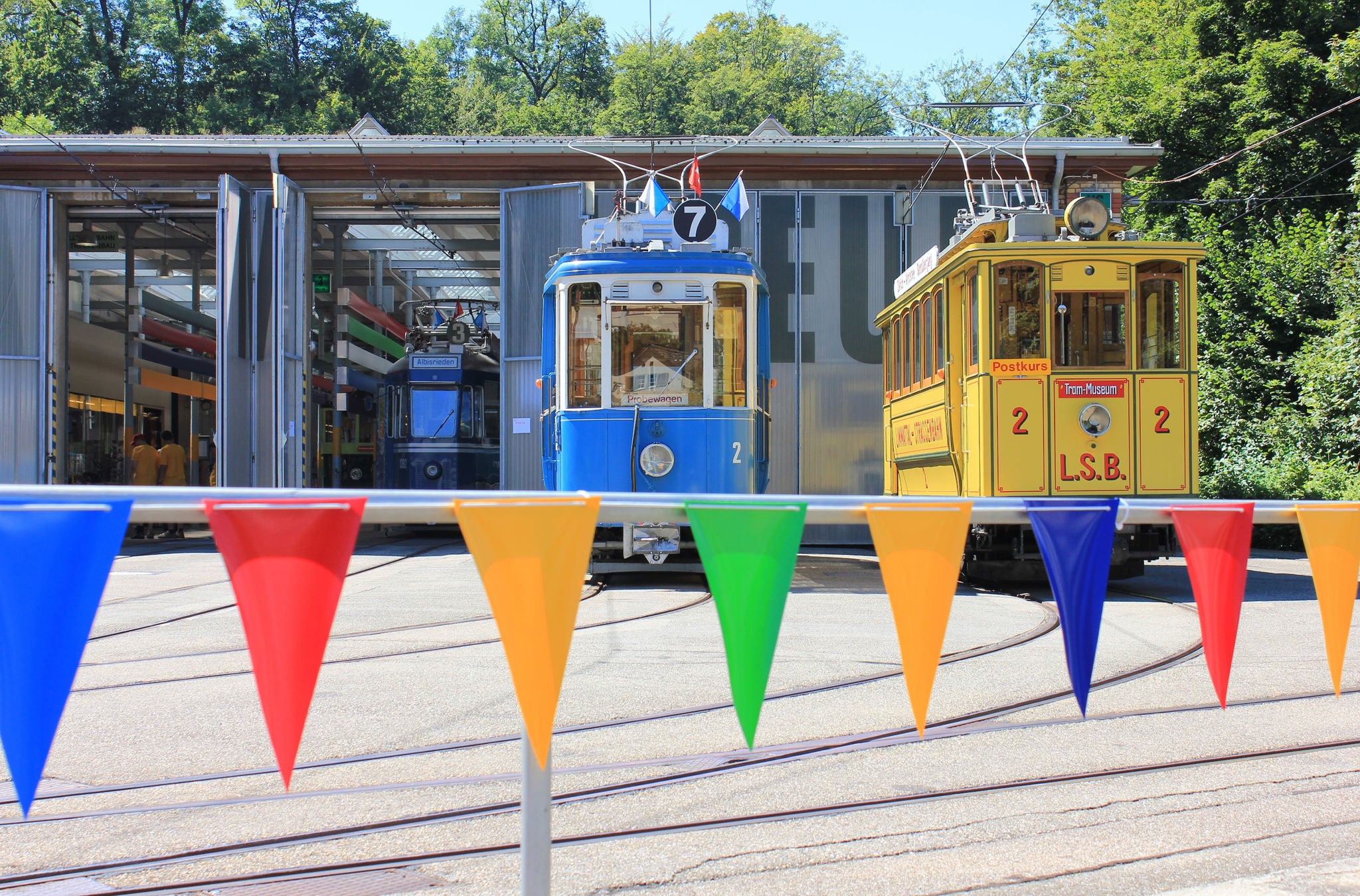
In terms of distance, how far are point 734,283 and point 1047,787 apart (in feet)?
25.4

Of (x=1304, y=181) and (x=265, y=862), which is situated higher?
(x=1304, y=181)

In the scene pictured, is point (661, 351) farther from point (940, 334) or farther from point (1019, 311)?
point (1019, 311)

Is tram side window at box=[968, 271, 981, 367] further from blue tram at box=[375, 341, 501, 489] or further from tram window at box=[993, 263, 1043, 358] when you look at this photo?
blue tram at box=[375, 341, 501, 489]

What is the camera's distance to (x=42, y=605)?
2471mm

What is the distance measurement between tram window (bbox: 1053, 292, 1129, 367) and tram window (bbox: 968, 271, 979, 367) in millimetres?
764

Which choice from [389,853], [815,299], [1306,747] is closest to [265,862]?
[389,853]

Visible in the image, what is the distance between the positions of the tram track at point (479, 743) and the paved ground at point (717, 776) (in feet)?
0.07

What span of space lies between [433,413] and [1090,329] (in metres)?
13.7

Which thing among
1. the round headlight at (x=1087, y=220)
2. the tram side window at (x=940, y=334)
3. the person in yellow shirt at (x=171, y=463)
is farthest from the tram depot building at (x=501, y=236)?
the round headlight at (x=1087, y=220)

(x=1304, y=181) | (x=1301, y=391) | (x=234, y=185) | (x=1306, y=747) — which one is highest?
(x=1304, y=181)

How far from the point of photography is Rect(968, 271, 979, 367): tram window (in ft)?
36.0

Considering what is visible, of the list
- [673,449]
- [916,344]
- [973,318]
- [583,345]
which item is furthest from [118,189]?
[973,318]

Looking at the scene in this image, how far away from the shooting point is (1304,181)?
25.1m

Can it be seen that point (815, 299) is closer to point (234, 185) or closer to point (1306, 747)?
point (234, 185)
